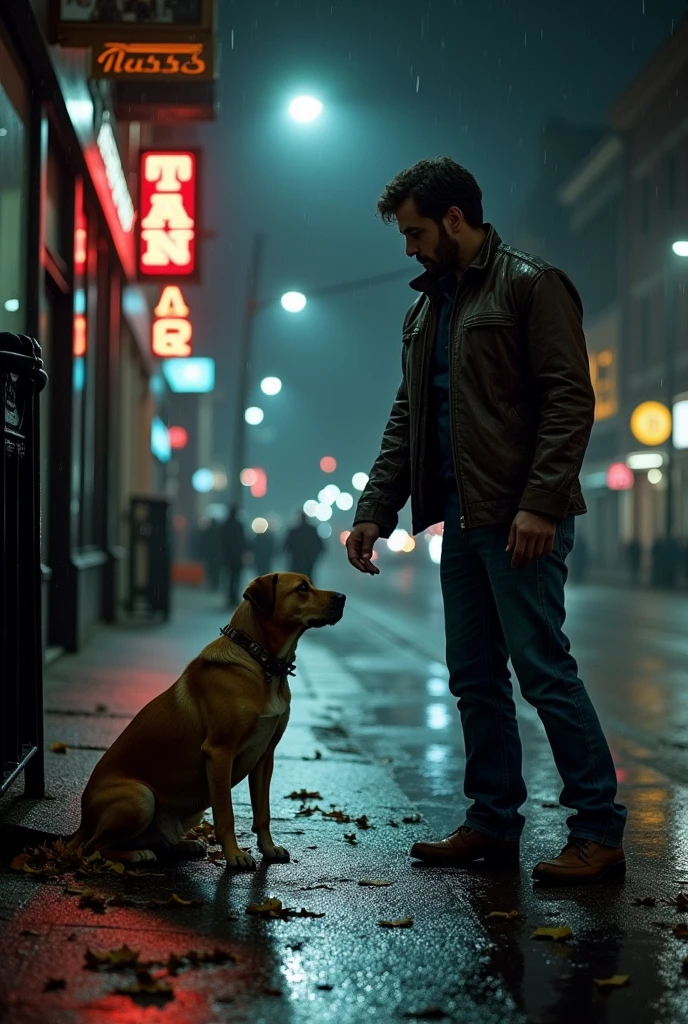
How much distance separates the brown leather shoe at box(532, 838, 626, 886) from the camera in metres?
4.20

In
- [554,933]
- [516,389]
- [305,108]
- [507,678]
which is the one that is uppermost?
[305,108]

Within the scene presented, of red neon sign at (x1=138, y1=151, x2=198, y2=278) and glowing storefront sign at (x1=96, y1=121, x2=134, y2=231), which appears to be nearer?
glowing storefront sign at (x1=96, y1=121, x2=134, y2=231)

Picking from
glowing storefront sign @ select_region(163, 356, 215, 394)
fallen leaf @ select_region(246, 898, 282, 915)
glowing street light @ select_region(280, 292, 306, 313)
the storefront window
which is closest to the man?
fallen leaf @ select_region(246, 898, 282, 915)

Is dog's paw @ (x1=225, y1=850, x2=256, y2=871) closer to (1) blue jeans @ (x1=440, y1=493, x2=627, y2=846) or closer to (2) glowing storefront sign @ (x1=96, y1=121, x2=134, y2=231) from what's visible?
(1) blue jeans @ (x1=440, y1=493, x2=627, y2=846)

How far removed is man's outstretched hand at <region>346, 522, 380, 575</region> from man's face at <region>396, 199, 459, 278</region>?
3.06ft

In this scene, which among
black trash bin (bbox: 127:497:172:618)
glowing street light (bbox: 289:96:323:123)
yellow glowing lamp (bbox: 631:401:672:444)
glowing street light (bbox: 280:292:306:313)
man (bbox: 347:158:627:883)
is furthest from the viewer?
yellow glowing lamp (bbox: 631:401:672:444)

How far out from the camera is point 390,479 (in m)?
4.87

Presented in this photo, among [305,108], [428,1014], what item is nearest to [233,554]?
[305,108]

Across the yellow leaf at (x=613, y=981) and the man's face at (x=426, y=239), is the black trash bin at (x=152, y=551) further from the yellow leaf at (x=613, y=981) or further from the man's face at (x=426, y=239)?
the yellow leaf at (x=613, y=981)

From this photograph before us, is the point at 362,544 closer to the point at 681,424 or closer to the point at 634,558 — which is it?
the point at 681,424

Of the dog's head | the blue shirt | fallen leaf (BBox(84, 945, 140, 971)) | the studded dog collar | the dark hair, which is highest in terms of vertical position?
the dark hair

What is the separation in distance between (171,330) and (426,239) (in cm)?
2012

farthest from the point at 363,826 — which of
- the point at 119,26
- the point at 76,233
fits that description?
the point at 76,233

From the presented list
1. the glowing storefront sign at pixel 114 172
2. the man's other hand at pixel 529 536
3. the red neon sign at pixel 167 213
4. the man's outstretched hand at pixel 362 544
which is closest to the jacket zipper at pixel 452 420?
the man's other hand at pixel 529 536
